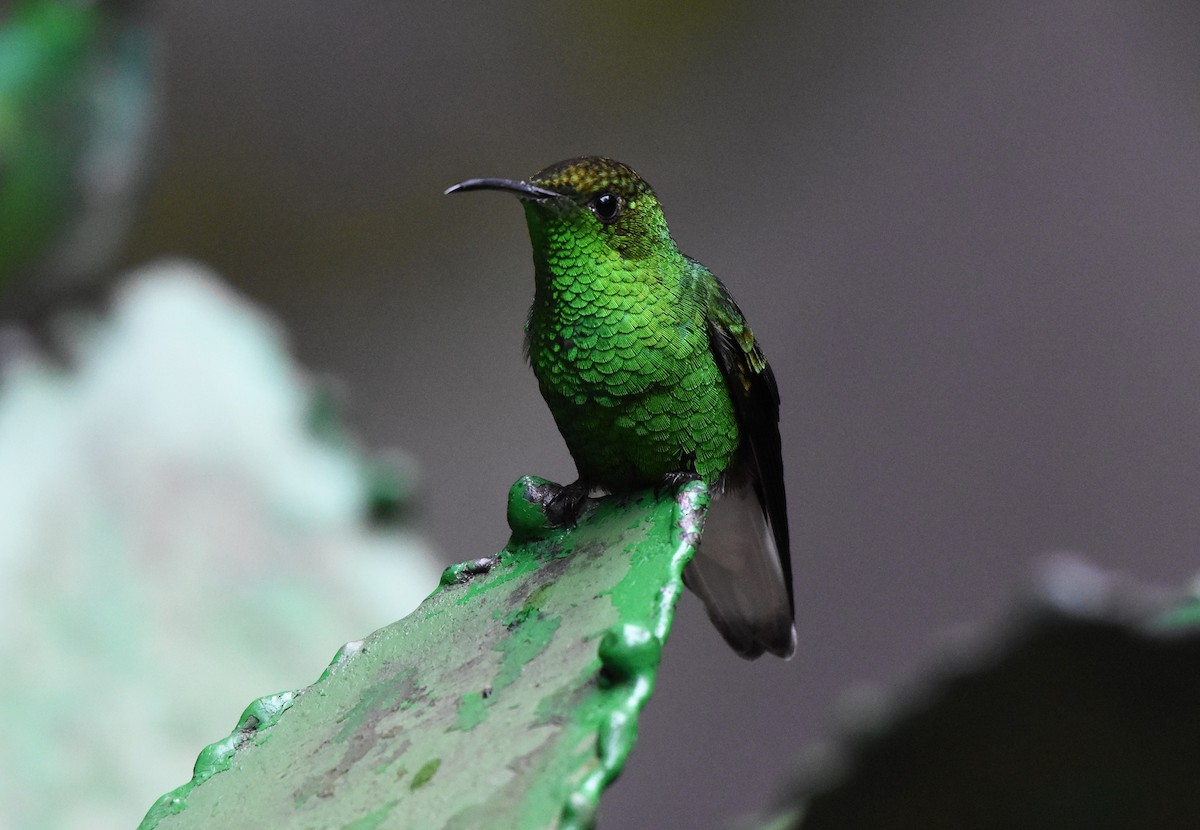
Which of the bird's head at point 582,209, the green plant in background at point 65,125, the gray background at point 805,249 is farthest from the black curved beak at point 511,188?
the gray background at point 805,249

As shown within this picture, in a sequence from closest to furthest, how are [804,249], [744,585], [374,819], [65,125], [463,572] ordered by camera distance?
1. [374,819]
2. [463,572]
3. [744,585]
4. [65,125]
5. [804,249]

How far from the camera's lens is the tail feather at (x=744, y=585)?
106cm

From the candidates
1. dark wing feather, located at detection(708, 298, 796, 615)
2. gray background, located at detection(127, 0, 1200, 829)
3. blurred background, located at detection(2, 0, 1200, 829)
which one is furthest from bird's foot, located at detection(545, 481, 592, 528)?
gray background, located at detection(127, 0, 1200, 829)

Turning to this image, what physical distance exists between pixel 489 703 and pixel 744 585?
50 cm

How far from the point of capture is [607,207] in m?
0.89

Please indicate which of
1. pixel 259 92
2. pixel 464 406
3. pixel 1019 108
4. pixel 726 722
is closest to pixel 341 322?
pixel 464 406

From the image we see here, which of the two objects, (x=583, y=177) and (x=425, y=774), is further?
(x=583, y=177)

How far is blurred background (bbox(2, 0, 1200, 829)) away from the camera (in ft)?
8.57

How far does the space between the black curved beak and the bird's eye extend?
0.03 m

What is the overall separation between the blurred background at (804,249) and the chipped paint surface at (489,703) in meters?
1.69

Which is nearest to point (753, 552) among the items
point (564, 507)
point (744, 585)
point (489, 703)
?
point (744, 585)

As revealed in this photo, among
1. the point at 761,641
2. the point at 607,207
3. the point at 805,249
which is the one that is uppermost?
the point at 805,249

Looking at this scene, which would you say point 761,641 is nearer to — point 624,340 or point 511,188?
point 624,340

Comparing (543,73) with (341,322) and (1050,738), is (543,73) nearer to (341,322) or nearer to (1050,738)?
(341,322)
